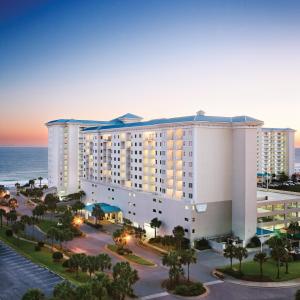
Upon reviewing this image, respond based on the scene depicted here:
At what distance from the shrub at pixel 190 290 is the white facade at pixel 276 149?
388ft

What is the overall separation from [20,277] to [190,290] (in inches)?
829

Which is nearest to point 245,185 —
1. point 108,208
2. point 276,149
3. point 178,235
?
point 178,235

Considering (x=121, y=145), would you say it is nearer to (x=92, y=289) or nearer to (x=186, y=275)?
(x=186, y=275)

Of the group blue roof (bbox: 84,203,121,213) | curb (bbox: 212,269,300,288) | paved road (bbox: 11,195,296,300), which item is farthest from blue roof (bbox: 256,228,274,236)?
blue roof (bbox: 84,203,121,213)

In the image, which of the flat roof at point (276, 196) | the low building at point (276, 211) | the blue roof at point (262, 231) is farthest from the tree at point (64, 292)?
the flat roof at point (276, 196)

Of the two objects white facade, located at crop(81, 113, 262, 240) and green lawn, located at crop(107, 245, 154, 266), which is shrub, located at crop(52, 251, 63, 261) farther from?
white facade, located at crop(81, 113, 262, 240)

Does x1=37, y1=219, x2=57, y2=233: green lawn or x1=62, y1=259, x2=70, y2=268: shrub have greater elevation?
x1=62, y1=259, x2=70, y2=268: shrub

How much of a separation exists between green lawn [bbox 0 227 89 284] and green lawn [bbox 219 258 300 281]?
759 inches

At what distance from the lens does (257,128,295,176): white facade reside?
15412cm

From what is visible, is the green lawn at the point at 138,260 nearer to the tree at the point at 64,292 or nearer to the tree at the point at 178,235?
the tree at the point at 178,235

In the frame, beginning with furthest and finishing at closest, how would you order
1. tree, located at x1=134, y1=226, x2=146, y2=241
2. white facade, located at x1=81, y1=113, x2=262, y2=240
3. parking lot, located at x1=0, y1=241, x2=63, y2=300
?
tree, located at x1=134, y1=226, x2=146, y2=241 < white facade, located at x1=81, y1=113, x2=262, y2=240 < parking lot, located at x1=0, y1=241, x2=63, y2=300

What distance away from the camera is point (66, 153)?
117 m

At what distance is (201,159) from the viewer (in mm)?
62469

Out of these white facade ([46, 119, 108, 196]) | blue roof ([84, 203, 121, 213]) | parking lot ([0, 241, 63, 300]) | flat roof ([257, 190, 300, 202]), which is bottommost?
parking lot ([0, 241, 63, 300])
